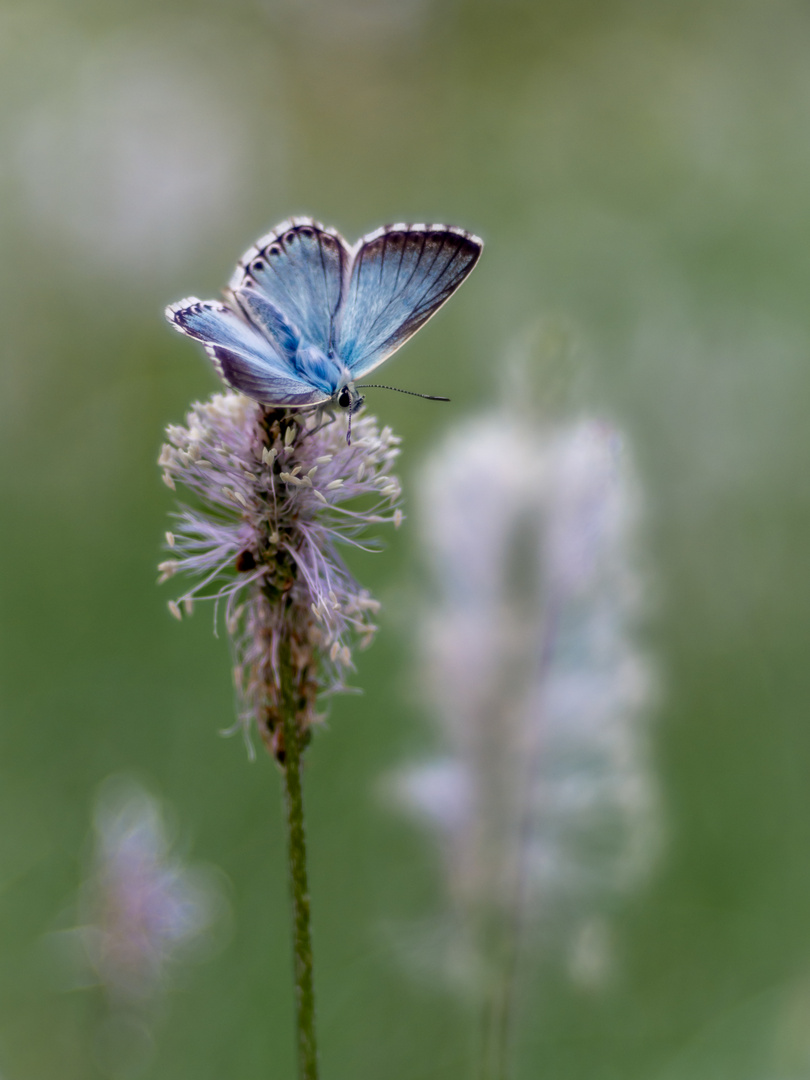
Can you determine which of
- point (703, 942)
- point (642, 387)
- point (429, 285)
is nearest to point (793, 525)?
point (642, 387)

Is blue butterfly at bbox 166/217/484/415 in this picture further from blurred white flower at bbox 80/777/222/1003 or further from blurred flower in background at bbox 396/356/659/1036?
blurred white flower at bbox 80/777/222/1003

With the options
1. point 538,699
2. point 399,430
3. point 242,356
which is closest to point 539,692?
point 538,699

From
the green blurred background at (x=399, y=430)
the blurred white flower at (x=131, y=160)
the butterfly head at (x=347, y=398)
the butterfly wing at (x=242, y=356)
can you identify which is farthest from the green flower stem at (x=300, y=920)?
the blurred white flower at (x=131, y=160)

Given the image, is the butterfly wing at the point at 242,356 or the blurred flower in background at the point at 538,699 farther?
the blurred flower in background at the point at 538,699

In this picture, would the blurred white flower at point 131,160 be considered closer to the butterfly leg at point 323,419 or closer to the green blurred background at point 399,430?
the green blurred background at point 399,430

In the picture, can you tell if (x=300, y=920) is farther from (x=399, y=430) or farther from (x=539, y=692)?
(x=399, y=430)

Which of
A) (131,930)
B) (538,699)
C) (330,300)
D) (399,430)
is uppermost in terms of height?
(399,430)
